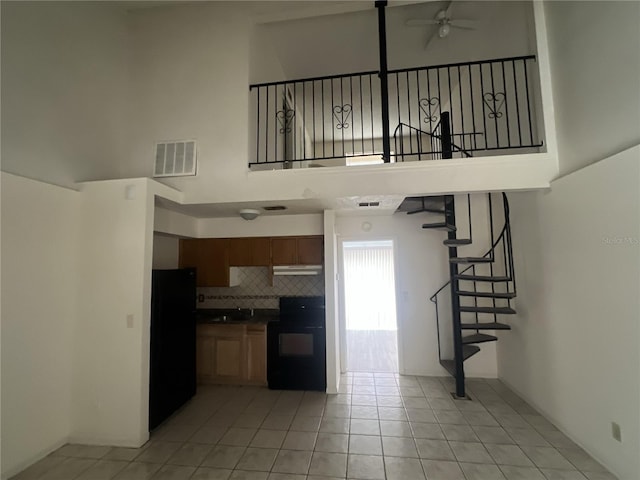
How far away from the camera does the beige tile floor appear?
89.2 inches

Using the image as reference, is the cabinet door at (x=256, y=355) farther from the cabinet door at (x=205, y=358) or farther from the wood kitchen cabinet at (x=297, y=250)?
the wood kitchen cabinet at (x=297, y=250)

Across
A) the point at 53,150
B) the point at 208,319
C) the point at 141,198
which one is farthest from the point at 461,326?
the point at 53,150

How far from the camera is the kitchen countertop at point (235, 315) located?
4.29m

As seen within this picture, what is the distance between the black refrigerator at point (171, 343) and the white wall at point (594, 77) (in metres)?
4.18

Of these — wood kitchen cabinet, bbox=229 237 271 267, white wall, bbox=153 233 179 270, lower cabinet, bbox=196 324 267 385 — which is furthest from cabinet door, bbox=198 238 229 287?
lower cabinet, bbox=196 324 267 385

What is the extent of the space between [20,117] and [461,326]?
198 inches

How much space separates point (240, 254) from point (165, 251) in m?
1.07

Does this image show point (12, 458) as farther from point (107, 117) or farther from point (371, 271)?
point (371, 271)

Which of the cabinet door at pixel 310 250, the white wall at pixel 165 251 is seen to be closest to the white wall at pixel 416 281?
the cabinet door at pixel 310 250

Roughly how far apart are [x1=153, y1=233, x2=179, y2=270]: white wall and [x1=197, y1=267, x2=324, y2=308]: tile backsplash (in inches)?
30.1

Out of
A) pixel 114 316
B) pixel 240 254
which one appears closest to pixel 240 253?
pixel 240 254

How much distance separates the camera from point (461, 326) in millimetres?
3633

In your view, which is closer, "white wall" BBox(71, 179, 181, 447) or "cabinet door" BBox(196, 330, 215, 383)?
"white wall" BBox(71, 179, 181, 447)

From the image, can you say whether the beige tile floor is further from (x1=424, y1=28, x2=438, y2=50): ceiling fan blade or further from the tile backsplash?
(x1=424, y1=28, x2=438, y2=50): ceiling fan blade
